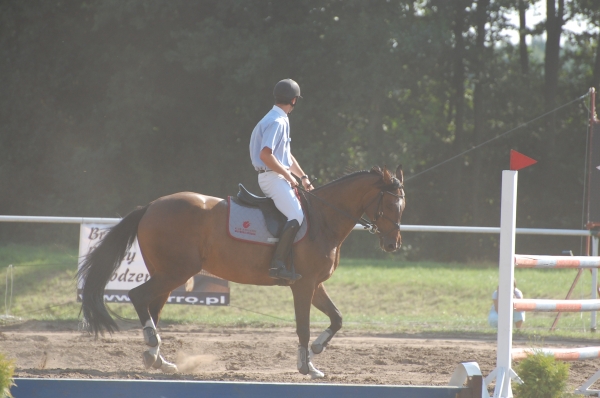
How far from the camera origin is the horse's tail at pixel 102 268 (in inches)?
247

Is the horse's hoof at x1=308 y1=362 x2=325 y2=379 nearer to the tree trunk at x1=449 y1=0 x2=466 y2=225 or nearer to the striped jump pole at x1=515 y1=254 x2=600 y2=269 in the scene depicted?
the striped jump pole at x1=515 y1=254 x2=600 y2=269

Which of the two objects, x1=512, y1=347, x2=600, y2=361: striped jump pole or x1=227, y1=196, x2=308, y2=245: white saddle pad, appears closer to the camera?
x1=512, y1=347, x2=600, y2=361: striped jump pole

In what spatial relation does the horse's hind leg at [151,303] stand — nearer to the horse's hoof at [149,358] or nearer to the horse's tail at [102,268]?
the horse's hoof at [149,358]

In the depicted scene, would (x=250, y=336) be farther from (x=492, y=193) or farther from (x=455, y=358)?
(x=492, y=193)

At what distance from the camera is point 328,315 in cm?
656

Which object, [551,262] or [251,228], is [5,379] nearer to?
[251,228]

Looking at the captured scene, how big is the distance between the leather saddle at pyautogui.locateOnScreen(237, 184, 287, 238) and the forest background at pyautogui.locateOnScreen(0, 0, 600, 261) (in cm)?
1365

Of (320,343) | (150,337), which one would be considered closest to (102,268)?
(150,337)

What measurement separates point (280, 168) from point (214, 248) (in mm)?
1019

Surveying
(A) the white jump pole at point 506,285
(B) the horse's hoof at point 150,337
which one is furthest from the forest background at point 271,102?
(A) the white jump pole at point 506,285

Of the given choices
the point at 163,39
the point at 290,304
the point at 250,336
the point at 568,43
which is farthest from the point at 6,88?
the point at 568,43

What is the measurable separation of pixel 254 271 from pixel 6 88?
18.4 m

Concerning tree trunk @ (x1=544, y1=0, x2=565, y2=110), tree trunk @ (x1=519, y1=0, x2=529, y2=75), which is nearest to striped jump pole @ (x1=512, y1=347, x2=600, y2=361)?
tree trunk @ (x1=544, y1=0, x2=565, y2=110)

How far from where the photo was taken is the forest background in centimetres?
2041
